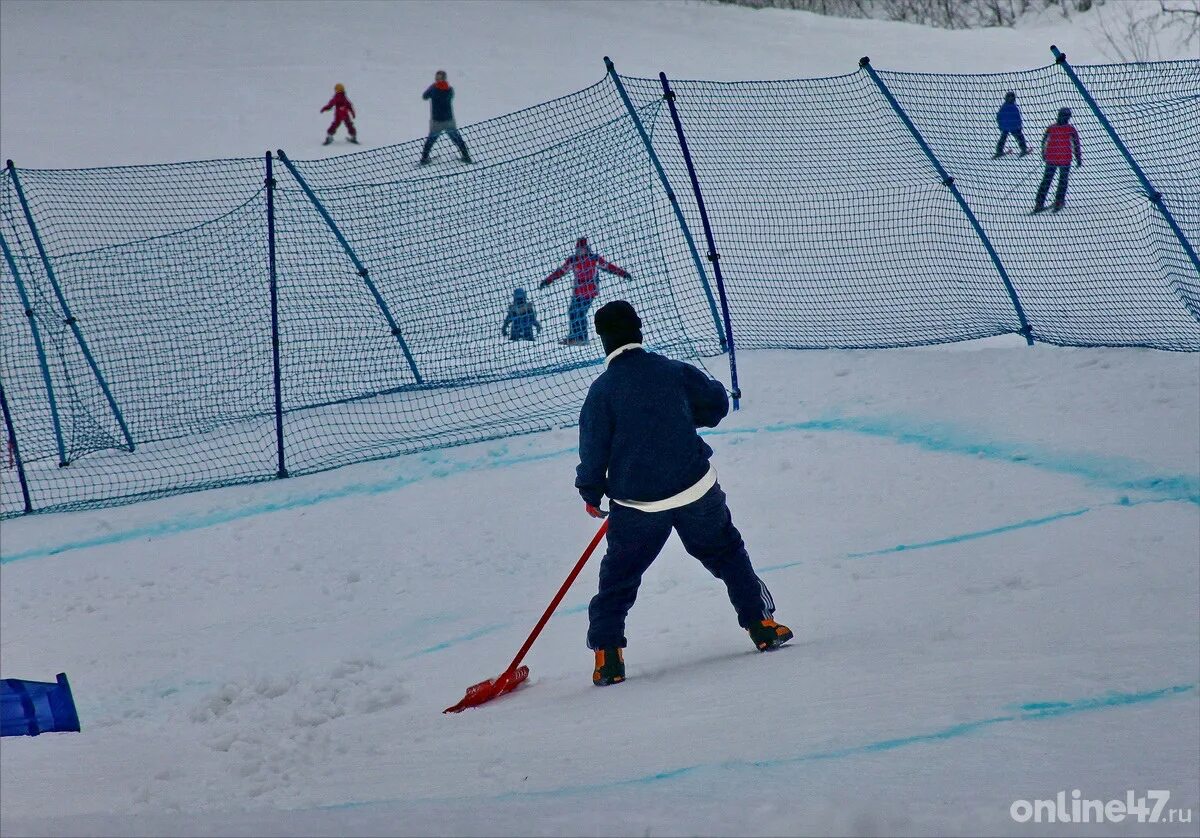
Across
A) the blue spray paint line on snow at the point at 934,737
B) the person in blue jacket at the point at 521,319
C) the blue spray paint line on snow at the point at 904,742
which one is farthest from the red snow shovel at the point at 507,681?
the person in blue jacket at the point at 521,319

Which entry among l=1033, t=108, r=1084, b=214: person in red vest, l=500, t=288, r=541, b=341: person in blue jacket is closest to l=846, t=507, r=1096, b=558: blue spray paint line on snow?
l=500, t=288, r=541, b=341: person in blue jacket

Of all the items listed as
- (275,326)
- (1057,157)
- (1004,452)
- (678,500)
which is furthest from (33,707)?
(1057,157)

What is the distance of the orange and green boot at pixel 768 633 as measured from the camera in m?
4.75

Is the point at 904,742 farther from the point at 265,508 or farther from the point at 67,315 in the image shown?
the point at 67,315

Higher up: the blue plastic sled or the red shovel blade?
Answer: the blue plastic sled

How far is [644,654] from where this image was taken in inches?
204

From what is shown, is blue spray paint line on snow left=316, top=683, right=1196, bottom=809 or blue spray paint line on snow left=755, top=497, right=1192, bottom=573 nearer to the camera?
blue spray paint line on snow left=316, top=683, right=1196, bottom=809

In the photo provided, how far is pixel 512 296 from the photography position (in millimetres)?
11117

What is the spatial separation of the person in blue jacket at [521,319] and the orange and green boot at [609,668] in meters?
5.93

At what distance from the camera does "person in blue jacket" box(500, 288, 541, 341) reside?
34.5ft

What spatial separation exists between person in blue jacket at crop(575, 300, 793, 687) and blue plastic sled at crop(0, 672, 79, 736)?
6.66 feet

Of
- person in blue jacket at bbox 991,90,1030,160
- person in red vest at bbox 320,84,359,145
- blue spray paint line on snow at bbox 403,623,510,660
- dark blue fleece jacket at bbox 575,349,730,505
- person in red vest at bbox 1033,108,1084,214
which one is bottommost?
blue spray paint line on snow at bbox 403,623,510,660

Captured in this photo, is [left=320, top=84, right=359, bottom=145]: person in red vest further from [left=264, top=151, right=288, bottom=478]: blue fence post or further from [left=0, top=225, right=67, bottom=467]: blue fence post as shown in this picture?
[left=264, top=151, right=288, bottom=478]: blue fence post

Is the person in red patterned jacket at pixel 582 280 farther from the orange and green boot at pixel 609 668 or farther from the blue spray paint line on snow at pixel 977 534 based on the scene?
the orange and green boot at pixel 609 668
